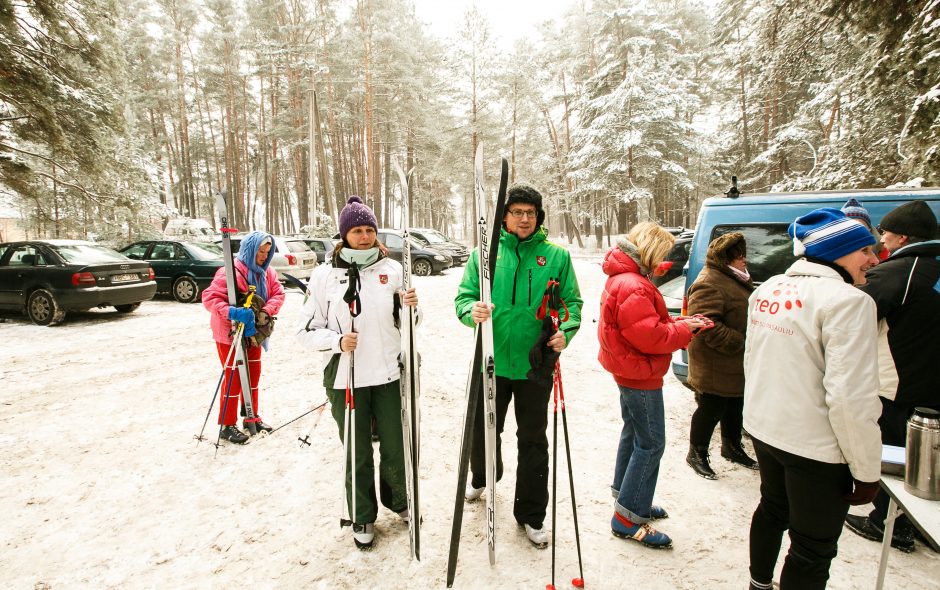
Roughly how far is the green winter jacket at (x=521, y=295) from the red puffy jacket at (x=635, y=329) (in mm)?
228

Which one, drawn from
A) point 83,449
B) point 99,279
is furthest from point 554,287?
point 99,279

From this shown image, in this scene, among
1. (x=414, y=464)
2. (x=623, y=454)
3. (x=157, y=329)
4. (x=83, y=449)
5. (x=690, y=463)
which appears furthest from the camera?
(x=157, y=329)

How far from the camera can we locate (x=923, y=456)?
1724 mm

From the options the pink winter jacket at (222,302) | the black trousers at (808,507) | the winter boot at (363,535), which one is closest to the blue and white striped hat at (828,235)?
the black trousers at (808,507)

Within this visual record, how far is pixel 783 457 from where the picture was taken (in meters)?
1.86

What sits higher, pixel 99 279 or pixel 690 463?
Answer: pixel 99 279

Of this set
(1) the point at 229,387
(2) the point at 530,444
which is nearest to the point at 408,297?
(2) the point at 530,444

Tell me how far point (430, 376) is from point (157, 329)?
20.3 ft

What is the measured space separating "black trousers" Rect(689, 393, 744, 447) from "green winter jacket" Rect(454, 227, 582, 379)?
1575 mm

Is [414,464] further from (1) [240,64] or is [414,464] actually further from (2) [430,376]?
(1) [240,64]

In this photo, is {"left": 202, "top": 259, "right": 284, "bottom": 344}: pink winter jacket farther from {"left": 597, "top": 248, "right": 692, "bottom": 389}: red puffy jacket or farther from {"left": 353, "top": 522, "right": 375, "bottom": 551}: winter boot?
{"left": 597, "top": 248, "right": 692, "bottom": 389}: red puffy jacket

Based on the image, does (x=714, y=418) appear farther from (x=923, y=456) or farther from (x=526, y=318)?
(x=526, y=318)

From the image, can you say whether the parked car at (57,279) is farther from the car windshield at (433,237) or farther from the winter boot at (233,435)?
the car windshield at (433,237)

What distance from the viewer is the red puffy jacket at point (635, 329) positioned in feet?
7.96
